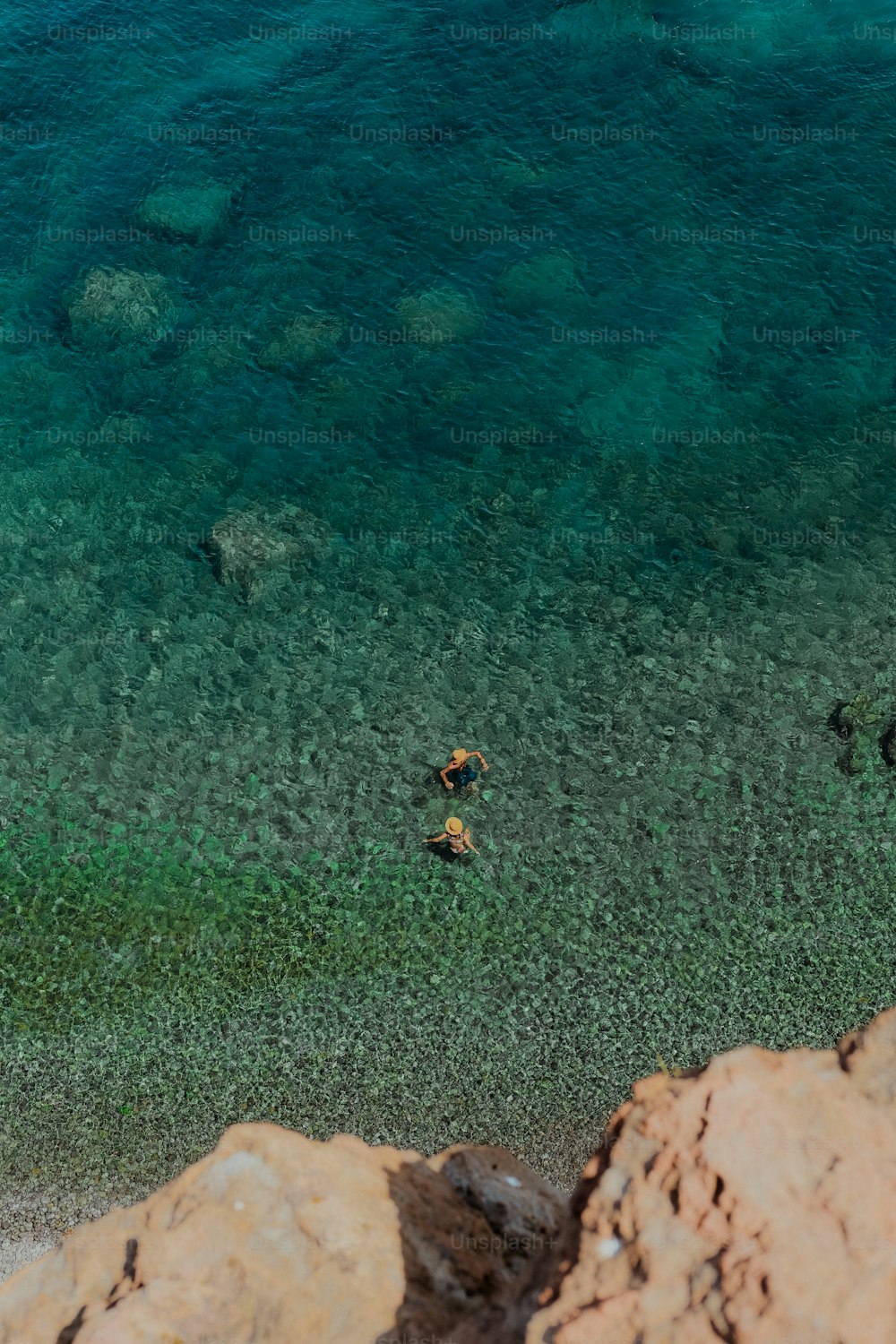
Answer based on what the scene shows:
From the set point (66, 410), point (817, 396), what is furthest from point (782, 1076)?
point (66, 410)

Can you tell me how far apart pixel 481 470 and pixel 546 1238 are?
30804mm

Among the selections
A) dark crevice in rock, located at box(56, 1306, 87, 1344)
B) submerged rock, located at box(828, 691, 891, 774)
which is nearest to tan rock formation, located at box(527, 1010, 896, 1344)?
dark crevice in rock, located at box(56, 1306, 87, 1344)

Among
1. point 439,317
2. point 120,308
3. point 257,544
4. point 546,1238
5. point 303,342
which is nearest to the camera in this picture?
point 546,1238

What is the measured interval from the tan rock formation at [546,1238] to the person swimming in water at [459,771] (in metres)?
13.4

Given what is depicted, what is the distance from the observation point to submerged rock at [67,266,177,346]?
49062 mm

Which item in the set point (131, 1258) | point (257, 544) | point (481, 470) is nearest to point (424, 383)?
point (481, 470)

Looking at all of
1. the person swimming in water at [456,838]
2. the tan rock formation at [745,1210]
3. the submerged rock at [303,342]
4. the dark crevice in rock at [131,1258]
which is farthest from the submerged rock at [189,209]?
the tan rock formation at [745,1210]

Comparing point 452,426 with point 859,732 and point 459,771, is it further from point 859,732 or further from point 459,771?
point 859,732

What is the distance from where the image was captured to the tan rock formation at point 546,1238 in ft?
43.9

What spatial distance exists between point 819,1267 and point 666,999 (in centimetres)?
1548

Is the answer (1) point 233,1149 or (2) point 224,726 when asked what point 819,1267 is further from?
(2) point 224,726

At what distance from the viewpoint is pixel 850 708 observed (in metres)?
34.9

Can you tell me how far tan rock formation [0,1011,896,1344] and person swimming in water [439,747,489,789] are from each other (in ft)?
44.1

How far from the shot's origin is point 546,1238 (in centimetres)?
1955
